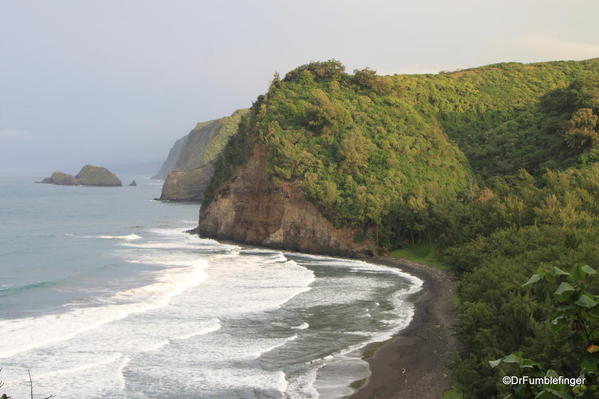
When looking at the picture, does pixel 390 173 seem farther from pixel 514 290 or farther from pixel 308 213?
pixel 514 290

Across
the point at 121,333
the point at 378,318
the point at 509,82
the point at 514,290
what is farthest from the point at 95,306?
the point at 509,82

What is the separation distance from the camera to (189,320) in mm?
29062

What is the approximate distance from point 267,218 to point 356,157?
12099 mm

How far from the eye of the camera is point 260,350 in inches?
945

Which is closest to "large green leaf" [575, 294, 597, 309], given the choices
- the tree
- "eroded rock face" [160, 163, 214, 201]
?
the tree

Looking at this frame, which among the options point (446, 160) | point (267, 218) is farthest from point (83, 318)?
point (446, 160)

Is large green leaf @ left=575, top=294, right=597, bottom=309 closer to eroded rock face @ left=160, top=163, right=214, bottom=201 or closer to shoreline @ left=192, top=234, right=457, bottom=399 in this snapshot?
shoreline @ left=192, top=234, right=457, bottom=399

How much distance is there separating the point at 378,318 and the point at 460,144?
53599mm

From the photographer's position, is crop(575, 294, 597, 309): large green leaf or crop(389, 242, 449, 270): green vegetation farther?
crop(389, 242, 449, 270): green vegetation

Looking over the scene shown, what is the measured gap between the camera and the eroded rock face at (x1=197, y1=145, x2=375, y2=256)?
5553 centimetres

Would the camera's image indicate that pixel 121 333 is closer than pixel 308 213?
Yes

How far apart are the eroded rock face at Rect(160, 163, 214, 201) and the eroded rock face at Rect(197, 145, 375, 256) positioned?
238ft

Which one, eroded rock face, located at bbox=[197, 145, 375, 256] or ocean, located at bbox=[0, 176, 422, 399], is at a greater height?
eroded rock face, located at bbox=[197, 145, 375, 256]

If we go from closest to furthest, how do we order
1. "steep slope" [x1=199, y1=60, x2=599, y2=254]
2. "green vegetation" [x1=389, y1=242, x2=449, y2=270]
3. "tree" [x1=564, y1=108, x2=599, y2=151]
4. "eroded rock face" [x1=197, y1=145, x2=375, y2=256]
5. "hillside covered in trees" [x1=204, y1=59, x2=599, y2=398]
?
1. "hillside covered in trees" [x1=204, y1=59, x2=599, y2=398]
2. "green vegetation" [x1=389, y1=242, x2=449, y2=270]
3. "eroded rock face" [x1=197, y1=145, x2=375, y2=256]
4. "steep slope" [x1=199, y1=60, x2=599, y2=254]
5. "tree" [x1=564, y1=108, x2=599, y2=151]
